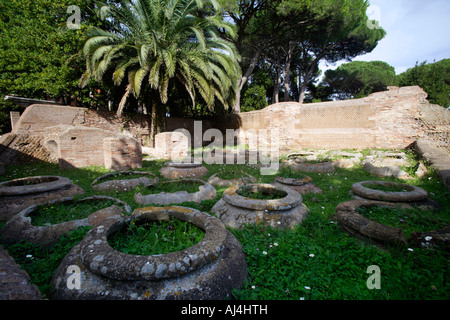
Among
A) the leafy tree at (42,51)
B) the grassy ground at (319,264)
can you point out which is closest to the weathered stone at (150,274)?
the grassy ground at (319,264)

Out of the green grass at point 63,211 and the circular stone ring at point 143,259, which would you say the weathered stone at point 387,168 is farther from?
the green grass at point 63,211

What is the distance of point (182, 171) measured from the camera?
18.9 ft

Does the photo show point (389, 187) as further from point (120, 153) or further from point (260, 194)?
point (120, 153)

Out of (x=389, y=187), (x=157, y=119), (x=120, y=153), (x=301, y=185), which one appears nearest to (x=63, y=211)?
(x=120, y=153)

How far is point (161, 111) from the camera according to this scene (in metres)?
11.7

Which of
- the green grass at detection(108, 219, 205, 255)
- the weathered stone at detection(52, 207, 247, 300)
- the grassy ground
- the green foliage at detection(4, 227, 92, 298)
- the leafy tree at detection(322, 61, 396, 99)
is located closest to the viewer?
the weathered stone at detection(52, 207, 247, 300)

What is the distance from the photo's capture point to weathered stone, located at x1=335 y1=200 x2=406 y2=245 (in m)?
2.16

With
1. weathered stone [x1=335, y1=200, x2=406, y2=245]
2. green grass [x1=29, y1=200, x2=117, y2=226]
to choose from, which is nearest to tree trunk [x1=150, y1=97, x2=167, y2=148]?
green grass [x1=29, y1=200, x2=117, y2=226]

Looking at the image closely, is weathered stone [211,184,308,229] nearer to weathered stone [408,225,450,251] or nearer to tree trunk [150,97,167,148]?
weathered stone [408,225,450,251]

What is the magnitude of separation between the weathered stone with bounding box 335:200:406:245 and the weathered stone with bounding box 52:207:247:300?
164 centimetres

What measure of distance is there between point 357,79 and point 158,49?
23.0 m

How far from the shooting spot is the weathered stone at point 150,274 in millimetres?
1449

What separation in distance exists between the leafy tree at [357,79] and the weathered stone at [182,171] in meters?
23.2
